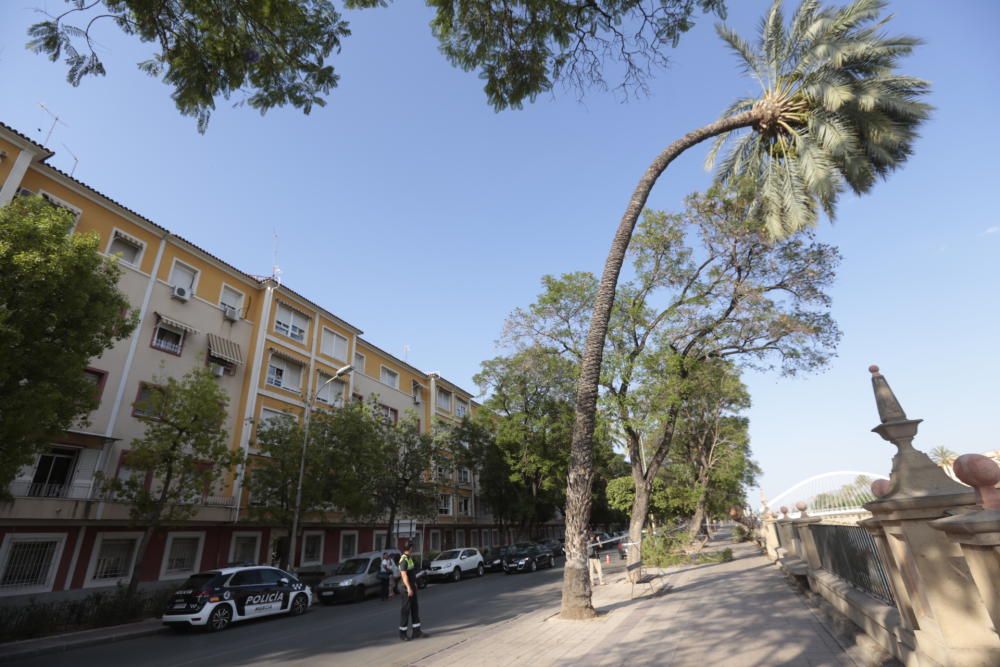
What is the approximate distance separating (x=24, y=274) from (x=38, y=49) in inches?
268

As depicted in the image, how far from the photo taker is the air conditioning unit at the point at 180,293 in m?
21.1

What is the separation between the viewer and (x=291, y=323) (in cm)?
2802

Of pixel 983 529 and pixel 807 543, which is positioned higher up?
pixel 983 529

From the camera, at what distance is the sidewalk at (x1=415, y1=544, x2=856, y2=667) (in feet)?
20.6

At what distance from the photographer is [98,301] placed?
Answer: 11.5 m

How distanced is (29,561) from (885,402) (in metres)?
23.4

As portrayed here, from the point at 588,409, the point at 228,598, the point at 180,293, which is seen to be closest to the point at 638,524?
Result: the point at 588,409

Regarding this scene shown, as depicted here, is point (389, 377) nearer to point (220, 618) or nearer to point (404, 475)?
point (404, 475)

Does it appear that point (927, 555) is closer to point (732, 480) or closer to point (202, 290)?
point (202, 290)

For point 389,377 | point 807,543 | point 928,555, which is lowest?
point 807,543

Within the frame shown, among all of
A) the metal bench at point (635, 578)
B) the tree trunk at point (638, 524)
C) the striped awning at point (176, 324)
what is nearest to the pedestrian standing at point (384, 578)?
Answer: the tree trunk at point (638, 524)

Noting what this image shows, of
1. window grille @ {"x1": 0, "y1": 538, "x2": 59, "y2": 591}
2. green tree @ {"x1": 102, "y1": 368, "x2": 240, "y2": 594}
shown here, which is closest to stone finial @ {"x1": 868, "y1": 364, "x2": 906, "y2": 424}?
green tree @ {"x1": 102, "y1": 368, "x2": 240, "y2": 594}

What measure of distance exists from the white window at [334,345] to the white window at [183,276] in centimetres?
860

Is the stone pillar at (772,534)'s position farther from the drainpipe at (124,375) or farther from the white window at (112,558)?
the drainpipe at (124,375)
